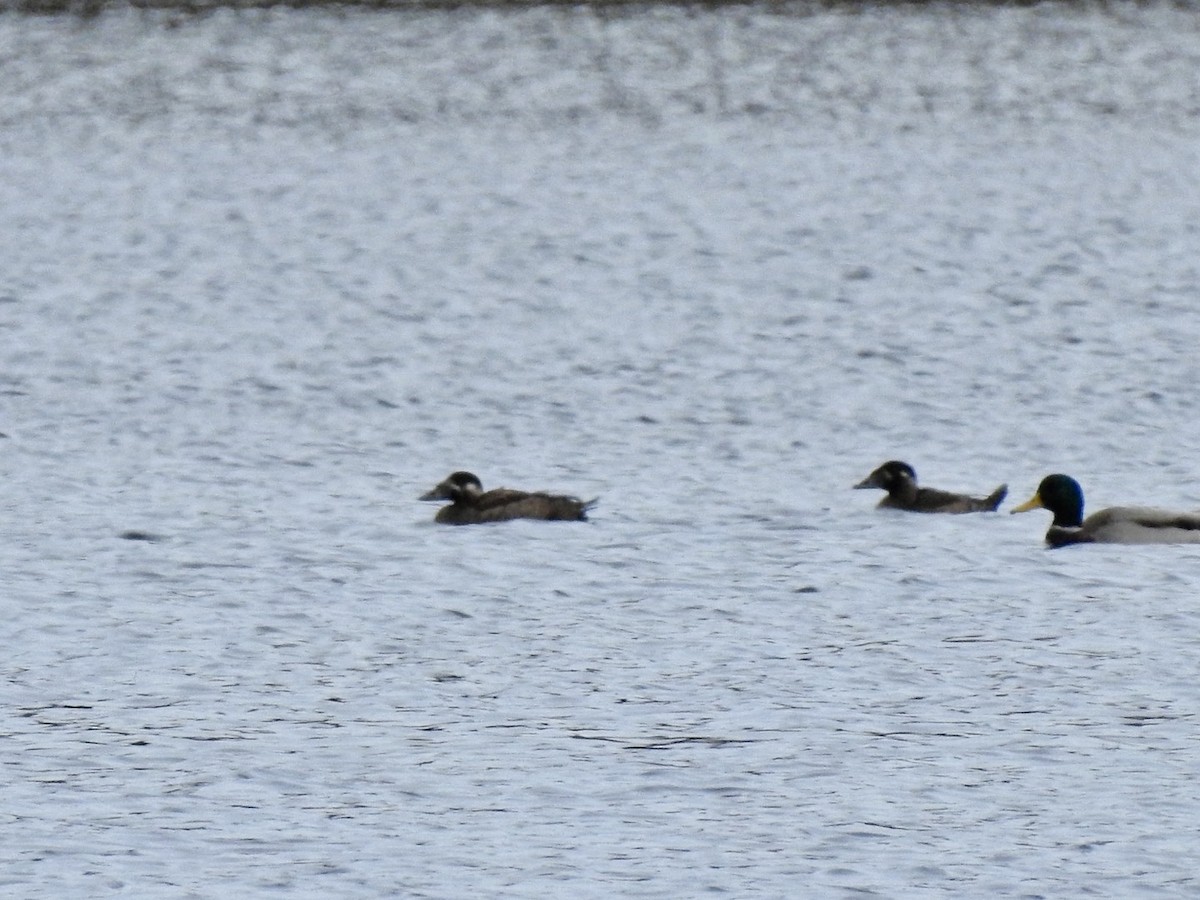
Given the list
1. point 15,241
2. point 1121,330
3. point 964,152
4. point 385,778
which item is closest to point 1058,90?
point 964,152

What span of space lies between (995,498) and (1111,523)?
3.22ft

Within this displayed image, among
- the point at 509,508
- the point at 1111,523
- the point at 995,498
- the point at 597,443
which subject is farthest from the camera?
the point at 597,443

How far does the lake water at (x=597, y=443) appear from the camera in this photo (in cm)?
920

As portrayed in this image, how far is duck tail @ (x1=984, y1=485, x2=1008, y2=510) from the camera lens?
1473 cm

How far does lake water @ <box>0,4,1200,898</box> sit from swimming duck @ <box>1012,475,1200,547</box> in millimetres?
110

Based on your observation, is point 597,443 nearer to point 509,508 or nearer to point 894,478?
point 509,508

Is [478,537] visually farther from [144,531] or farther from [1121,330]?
[1121,330]

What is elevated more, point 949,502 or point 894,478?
point 894,478

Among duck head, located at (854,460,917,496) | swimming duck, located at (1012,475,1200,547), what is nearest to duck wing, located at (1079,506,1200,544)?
swimming duck, located at (1012,475,1200,547)

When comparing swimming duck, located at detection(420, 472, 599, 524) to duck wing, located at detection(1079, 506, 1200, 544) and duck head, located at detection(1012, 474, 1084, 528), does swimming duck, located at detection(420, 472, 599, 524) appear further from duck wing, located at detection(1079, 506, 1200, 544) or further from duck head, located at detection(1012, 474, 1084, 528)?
duck wing, located at detection(1079, 506, 1200, 544)

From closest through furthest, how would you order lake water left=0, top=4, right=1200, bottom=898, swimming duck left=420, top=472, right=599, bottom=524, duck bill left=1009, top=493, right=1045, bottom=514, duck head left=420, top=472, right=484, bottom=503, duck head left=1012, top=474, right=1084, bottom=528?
lake water left=0, top=4, right=1200, bottom=898 < duck head left=1012, top=474, right=1084, bottom=528 < swimming duck left=420, top=472, right=599, bottom=524 < duck bill left=1009, top=493, right=1045, bottom=514 < duck head left=420, top=472, right=484, bottom=503

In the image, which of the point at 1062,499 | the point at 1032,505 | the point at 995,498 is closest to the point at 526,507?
the point at 995,498

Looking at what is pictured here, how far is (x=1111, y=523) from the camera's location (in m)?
13.9

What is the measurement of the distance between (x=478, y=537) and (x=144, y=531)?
6.08ft
